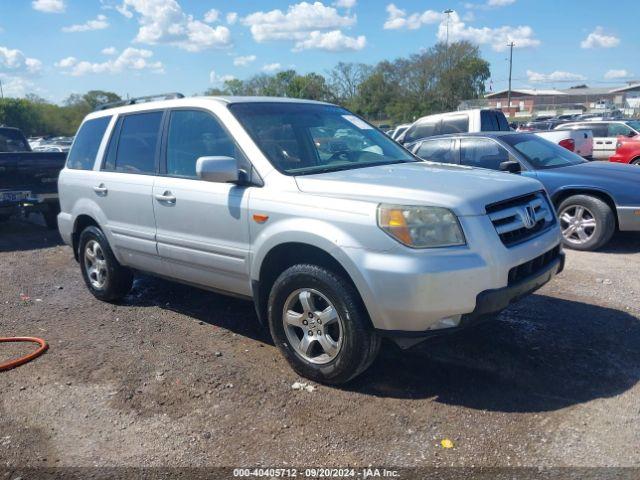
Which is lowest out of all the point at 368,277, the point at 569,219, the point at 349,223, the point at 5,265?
the point at 5,265

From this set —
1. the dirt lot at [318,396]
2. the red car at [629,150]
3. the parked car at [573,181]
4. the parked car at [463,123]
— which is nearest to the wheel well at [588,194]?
the parked car at [573,181]

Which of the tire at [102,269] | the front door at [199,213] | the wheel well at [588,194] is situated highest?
the front door at [199,213]

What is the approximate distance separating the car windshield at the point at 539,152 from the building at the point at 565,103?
4108 centimetres

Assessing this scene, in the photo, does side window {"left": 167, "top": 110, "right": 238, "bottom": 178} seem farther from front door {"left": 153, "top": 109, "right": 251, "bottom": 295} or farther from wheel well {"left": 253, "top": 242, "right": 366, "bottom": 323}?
wheel well {"left": 253, "top": 242, "right": 366, "bottom": 323}

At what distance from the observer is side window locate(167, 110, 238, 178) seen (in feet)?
14.3

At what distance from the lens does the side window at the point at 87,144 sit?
226 inches

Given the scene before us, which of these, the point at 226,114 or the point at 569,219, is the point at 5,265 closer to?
the point at 226,114

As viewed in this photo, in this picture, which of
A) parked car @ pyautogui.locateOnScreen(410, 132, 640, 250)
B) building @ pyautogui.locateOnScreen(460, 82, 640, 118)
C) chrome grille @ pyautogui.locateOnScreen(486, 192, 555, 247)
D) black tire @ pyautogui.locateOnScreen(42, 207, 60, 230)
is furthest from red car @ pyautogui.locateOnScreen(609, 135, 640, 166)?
building @ pyautogui.locateOnScreen(460, 82, 640, 118)

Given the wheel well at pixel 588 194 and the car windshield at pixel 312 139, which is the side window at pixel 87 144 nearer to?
the car windshield at pixel 312 139

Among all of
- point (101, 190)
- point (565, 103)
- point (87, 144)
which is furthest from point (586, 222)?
point (565, 103)

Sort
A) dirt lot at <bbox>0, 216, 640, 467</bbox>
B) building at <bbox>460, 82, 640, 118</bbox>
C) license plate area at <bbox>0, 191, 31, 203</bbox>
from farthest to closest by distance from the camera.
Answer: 1. building at <bbox>460, 82, 640, 118</bbox>
2. license plate area at <bbox>0, 191, 31, 203</bbox>
3. dirt lot at <bbox>0, 216, 640, 467</bbox>

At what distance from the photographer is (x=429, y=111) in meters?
58.9

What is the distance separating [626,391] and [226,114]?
10.8ft

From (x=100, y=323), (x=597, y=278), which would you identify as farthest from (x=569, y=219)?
(x=100, y=323)
